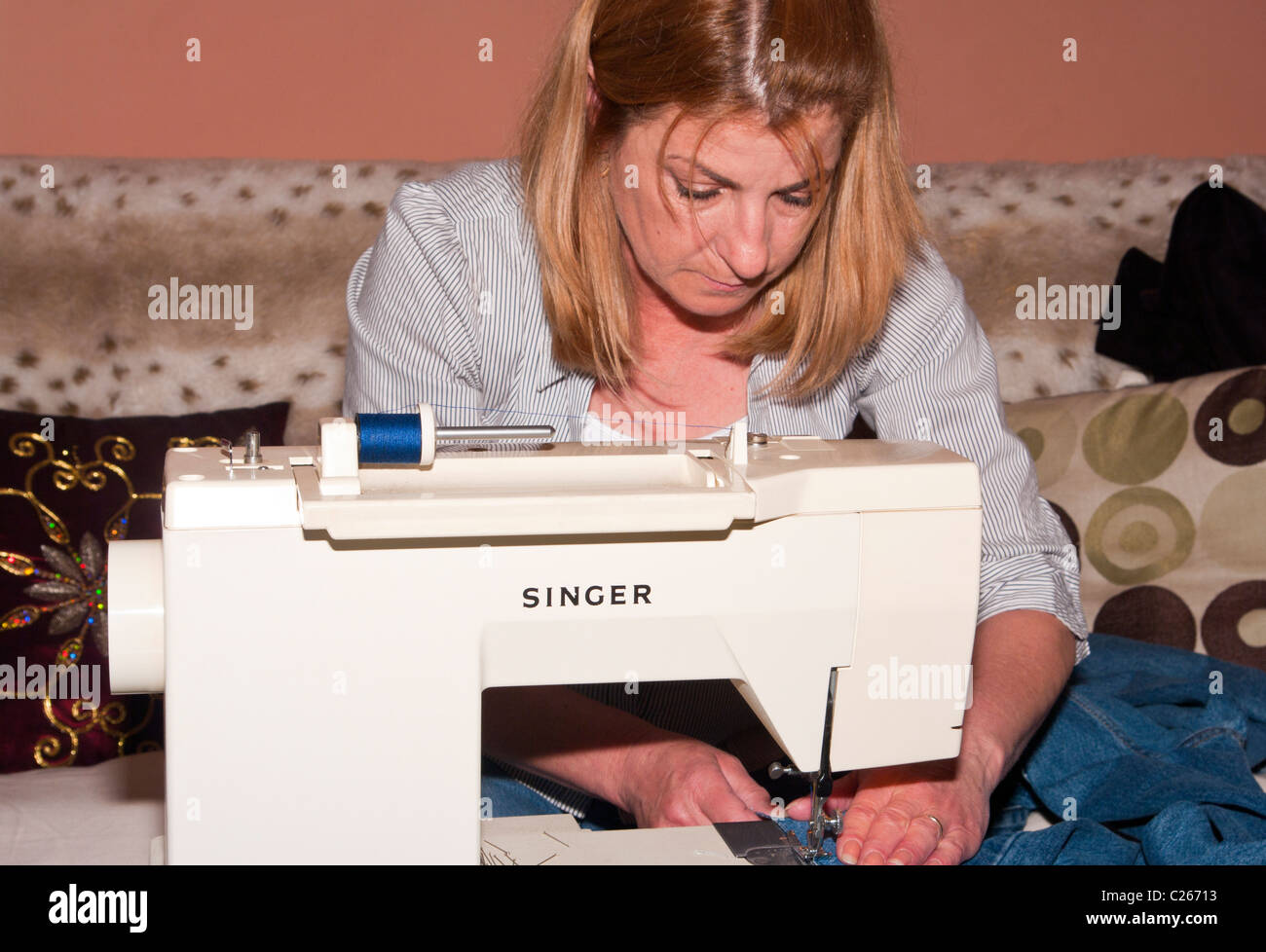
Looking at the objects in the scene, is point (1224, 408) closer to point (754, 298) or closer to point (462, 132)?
point (754, 298)

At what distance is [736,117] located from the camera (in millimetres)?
1128

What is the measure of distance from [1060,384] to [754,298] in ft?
3.29

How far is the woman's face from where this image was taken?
1.14 m

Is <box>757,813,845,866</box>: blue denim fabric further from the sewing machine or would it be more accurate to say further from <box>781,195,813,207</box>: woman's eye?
<box>781,195,813,207</box>: woman's eye

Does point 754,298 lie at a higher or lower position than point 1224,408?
higher

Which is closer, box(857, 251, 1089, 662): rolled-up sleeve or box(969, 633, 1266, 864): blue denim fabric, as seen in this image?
box(969, 633, 1266, 864): blue denim fabric

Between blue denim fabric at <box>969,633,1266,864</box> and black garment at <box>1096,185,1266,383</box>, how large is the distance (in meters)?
0.66

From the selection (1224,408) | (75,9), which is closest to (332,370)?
(75,9)

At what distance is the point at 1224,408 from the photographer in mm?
1934

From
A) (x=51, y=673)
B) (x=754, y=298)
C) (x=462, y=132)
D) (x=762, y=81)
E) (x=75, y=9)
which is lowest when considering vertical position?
(x=51, y=673)

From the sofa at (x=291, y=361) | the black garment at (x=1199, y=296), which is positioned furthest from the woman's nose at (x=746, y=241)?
the black garment at (x=1199, y=296)

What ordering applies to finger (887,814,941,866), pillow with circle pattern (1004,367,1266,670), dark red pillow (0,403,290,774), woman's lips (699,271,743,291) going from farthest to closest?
pillow with circle pattern (1004,367,1266,670)
dark red pillow (0,403,290,774)
woman's lips (699,271,743,291)
finger (887,814,941,866)

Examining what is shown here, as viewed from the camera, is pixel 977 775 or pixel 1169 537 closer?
pixel 977 775

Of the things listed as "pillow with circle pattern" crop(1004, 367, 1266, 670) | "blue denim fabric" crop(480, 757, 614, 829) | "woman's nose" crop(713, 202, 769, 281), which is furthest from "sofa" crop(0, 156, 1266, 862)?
"woman's nose" crop(713, 202, 769, 281)
